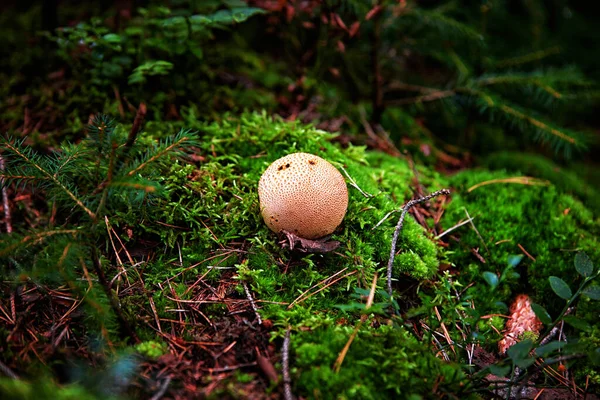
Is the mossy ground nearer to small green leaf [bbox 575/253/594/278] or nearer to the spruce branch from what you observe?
the spruce branch

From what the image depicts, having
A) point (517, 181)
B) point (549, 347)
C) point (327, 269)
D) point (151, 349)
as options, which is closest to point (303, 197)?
point (327, 269)

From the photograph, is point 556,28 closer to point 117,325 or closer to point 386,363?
point 386,363

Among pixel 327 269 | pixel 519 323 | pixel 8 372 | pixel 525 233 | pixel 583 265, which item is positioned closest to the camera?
pixel 8 372

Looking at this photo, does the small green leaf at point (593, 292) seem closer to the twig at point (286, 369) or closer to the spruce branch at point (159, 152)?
the twig at point (286, 369)

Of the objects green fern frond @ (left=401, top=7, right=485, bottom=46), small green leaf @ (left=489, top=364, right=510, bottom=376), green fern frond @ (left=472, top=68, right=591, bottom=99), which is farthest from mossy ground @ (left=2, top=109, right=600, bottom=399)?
green fern frond @ (left=401, top=7, right=485, bottom=46)

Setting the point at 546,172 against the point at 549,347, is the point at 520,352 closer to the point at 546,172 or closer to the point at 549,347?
the point at 549,347

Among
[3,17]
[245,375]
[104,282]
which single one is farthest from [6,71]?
[245,375]
